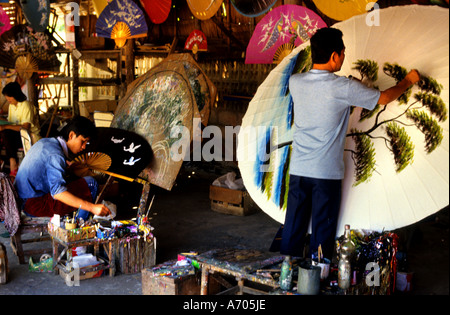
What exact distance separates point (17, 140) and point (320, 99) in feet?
19.2

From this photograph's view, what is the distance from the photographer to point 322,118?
3.37 m

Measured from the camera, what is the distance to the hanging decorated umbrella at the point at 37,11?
7.48 metres

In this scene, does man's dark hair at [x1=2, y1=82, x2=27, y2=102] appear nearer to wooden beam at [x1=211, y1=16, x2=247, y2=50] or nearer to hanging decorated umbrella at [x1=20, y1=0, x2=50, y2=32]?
hanging decorated umbrella at [x1=20, y1=0, x2=50, y2=32]

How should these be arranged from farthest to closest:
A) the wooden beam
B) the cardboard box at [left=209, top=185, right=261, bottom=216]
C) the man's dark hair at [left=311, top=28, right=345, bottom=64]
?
the wooden beam < the cardboard box at [left=209, top=185, right=261, bottom=216] < the man's dark hair at [left=311, top=28, right=345, bottom=64]

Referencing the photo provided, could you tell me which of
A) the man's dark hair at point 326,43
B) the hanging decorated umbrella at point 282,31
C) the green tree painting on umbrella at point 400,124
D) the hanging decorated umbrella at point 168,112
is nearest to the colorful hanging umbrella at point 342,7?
the hanging decorated umbrella at point 282,31

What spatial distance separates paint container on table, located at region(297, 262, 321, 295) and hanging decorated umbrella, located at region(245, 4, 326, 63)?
2.51 m

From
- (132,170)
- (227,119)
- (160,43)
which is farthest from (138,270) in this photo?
(160,43)

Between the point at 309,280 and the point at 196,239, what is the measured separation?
2.49 meters

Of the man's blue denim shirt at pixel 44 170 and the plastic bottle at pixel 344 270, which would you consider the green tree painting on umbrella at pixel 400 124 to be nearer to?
the plastic bottle at pixel 344 270

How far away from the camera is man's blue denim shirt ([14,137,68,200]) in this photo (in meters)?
4.17

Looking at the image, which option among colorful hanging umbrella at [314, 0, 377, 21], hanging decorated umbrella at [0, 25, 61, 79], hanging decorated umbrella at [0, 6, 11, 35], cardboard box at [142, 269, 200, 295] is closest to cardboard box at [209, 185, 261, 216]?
colorful hanging umbrella at [314, 0, 377, 21]

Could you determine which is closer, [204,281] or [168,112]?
[204,281]

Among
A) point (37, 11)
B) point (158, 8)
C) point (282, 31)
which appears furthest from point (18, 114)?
point (282, 31)

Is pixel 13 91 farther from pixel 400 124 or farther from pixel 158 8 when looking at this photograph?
pixel 400 124
